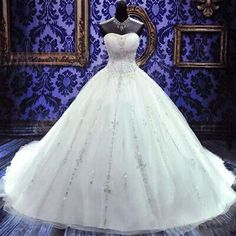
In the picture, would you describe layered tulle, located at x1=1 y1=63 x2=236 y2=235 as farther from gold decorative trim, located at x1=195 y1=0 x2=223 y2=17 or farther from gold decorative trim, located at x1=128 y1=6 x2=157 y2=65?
gold decorative trim, located at x1=195 y1=0 x2=223 y2=17

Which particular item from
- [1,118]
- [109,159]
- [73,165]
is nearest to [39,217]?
[73,165]

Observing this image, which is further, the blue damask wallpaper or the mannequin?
the blue damask wallpaper

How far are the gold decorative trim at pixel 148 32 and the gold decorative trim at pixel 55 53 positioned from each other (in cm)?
60

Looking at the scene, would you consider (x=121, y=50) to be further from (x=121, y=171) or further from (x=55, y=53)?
(x=55, y=53)

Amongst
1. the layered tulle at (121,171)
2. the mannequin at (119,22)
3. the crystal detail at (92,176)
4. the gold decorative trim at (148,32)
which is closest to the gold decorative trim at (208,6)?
the gold decorative trim at (148,32)

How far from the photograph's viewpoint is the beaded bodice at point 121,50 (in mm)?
3357

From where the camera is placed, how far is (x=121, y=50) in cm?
337

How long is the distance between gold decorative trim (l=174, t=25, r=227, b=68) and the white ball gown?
78.5 inches

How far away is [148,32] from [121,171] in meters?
2.83

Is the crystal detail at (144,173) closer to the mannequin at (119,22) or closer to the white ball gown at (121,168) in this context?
the white ball gown at (121,168)

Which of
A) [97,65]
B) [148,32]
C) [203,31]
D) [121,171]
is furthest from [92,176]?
[203,31]

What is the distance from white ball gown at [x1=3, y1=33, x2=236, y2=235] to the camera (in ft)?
9.34

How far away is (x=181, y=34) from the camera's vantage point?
5.34m

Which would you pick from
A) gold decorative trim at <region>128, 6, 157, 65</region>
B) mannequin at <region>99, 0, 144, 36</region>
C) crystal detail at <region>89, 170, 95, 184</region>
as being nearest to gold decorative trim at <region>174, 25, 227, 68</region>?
gold decorative trim at <region>128, 6, 157, 65</region>
